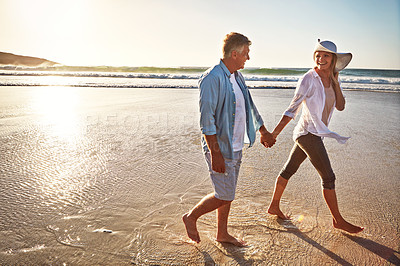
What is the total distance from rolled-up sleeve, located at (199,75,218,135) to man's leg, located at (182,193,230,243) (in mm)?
697

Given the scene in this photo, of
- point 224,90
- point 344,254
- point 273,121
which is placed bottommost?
point 344,254

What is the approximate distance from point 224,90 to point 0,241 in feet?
8.49

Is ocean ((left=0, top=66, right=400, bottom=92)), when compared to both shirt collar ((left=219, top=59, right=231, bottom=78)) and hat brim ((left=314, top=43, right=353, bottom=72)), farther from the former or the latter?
shirt collar ((left=219, top=59, right=231, bottom=78))

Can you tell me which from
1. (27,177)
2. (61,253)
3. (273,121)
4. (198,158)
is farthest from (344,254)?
(273,121)

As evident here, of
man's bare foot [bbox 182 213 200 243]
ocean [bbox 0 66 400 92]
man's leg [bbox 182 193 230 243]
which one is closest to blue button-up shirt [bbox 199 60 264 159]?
man's leg [bbox 182 193 230 243]

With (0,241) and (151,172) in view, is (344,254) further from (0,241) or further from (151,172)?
(0,241)

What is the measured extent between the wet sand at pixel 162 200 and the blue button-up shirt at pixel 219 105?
1.11 meters

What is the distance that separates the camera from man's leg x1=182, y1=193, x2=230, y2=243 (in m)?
2.61

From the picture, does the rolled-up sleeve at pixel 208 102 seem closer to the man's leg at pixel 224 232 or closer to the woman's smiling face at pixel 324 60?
the man's leg at pixel 224 232

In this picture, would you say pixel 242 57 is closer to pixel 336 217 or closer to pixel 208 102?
pixel 208 102

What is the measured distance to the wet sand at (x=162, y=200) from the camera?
2.66m

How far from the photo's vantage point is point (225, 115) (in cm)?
239

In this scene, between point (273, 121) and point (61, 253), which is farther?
point (273, 121)

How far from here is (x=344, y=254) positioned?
268cm
